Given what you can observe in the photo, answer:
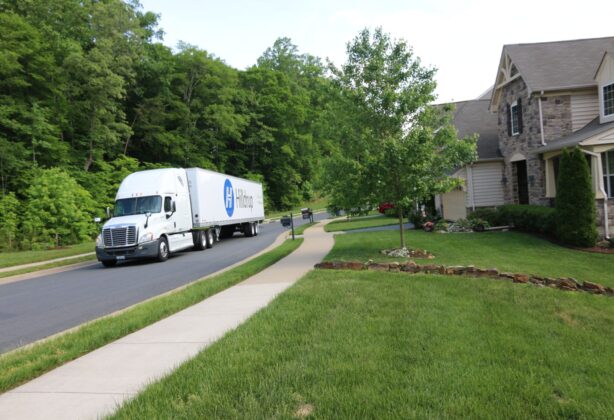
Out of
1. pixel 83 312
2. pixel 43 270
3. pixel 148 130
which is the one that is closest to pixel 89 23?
pixel 148 130

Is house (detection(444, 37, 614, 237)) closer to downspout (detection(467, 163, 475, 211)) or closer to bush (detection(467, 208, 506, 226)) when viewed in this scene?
downspout (detection(467, 163, 475, 211))

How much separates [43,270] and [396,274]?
45.4 feet

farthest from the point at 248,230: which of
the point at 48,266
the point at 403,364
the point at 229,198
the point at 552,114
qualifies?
the point at 403,364

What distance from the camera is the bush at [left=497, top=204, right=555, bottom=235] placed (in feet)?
56.8

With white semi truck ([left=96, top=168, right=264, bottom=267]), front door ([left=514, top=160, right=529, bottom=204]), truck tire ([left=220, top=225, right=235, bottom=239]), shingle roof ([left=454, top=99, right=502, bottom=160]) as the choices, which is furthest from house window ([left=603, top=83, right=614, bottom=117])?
truck tire ([left=220, top=225, right=235, bottom=239])

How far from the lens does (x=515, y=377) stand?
4.21m

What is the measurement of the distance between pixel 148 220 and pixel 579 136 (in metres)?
17.0

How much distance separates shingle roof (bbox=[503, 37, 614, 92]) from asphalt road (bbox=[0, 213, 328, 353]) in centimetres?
1492

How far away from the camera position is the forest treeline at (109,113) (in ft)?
88.8

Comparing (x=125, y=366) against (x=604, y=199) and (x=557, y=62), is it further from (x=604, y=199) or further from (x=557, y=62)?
(x=557, y=62)

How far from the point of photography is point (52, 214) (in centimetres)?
2572

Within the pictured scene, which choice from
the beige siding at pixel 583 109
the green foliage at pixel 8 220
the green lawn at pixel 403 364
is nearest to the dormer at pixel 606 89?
the beige siding at pixel 583 109

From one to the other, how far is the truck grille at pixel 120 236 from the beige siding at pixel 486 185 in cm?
1662

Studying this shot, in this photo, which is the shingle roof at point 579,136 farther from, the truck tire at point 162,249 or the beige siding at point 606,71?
the truck tire at point 162,249
